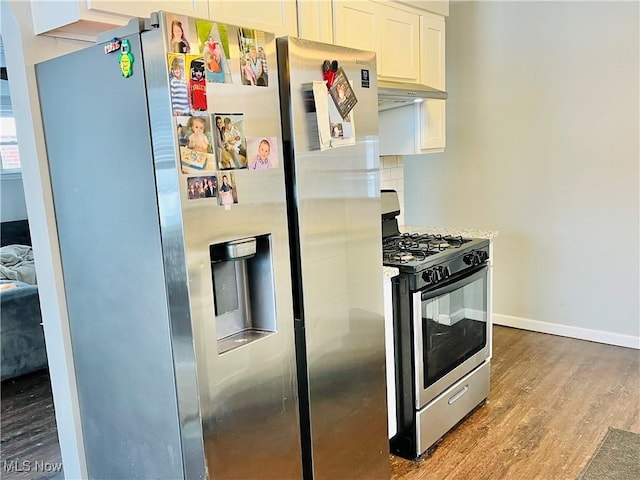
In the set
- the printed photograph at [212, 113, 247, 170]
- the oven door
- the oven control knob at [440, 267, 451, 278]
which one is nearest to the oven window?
the oven door

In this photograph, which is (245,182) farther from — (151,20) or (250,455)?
(250,455)

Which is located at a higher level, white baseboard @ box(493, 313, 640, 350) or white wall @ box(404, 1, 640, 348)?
white wall @ box(404, 1, 640, 348)

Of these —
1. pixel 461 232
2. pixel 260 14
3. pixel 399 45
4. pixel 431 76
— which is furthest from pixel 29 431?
pixel 431 76

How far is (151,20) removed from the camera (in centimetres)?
133

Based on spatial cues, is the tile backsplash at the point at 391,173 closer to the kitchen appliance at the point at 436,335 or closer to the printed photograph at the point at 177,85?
the kitchen appliance at the point at 436,335

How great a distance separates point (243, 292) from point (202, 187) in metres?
0.41

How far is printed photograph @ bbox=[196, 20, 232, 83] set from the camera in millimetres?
1393

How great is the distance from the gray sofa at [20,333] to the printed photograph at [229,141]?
9.63ft

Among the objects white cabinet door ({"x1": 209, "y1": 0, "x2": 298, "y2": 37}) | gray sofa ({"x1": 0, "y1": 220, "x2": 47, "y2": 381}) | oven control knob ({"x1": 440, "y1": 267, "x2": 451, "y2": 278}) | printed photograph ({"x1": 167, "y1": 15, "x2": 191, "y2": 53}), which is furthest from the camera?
gray sofa ({"x1": 0, "y1": 220, "x2": 47, "y2": 381})

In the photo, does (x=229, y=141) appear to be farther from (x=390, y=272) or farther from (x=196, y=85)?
(x=390, y=272)

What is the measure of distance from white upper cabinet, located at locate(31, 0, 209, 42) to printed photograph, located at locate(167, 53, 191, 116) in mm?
429

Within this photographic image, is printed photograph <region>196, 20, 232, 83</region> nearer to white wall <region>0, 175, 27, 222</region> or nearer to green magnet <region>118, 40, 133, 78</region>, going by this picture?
green magnet <region>118, 40, 133, 78</region>

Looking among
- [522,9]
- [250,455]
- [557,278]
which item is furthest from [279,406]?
[522,9]

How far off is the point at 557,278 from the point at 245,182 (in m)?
3.17
